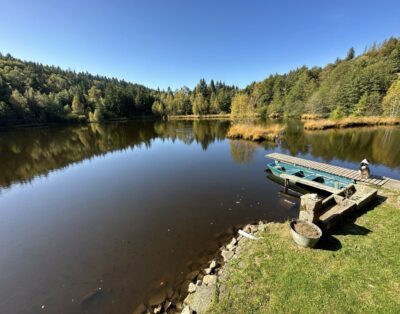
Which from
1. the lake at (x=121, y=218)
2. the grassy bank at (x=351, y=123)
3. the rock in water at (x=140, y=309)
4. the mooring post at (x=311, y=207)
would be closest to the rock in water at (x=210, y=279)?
the lake at (x=121, y=218)

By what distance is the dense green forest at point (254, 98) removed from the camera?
152ft

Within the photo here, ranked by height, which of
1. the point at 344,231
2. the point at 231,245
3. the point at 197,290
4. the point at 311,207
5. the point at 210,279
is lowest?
the point at 231,245

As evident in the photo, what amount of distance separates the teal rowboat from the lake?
1340mm

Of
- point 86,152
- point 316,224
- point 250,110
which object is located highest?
point 250,110

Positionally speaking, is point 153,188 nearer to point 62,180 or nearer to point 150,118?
point 62,180

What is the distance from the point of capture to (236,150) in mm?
24703

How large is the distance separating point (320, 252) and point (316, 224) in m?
1.14

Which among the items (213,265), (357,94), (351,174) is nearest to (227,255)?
(213,265)

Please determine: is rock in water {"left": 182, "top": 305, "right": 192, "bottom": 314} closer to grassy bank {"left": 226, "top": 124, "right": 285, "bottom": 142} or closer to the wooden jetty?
the wooden jetty

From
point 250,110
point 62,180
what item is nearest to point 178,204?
point 62,180

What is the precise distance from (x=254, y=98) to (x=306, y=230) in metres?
40.9

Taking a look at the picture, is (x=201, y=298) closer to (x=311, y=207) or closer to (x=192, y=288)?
(x=192, y=288)

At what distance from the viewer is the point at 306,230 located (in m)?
6.58

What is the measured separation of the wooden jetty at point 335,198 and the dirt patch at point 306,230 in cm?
29
